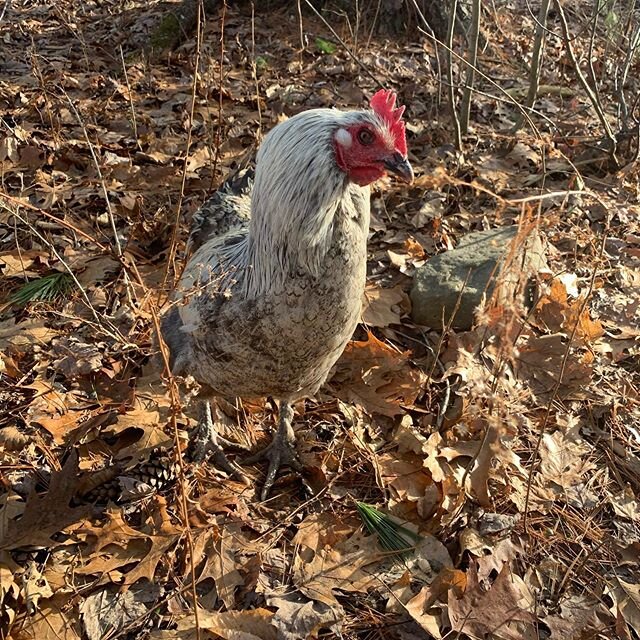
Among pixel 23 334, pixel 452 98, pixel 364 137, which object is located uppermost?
pixel 364 137

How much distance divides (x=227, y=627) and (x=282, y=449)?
1065 mm

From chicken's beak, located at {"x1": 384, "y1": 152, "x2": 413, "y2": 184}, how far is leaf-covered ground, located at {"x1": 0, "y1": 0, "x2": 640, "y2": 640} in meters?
0.20

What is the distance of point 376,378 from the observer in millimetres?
3463

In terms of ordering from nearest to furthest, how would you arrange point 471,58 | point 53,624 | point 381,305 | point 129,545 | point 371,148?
point 371,148 < point 53,624 < point 129,545 < point 381,305 < point 471,58

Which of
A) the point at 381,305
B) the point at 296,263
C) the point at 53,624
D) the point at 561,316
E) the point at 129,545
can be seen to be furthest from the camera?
the point at 381,305

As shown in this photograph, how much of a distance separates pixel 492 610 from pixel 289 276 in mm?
1713

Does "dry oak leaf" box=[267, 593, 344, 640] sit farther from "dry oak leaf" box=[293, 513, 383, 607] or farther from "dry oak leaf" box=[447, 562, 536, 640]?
"dry oak leaf" box=[447, 562, 536, 640]

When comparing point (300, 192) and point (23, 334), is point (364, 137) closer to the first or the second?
point (300, 192)

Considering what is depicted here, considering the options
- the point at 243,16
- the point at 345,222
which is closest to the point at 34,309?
the point at 345,222

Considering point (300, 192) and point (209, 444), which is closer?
point (300, 192)

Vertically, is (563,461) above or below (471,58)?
below

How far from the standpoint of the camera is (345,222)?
221cm

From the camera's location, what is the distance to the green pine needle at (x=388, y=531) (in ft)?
8.96

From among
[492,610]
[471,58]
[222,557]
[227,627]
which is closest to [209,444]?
[222,557]
